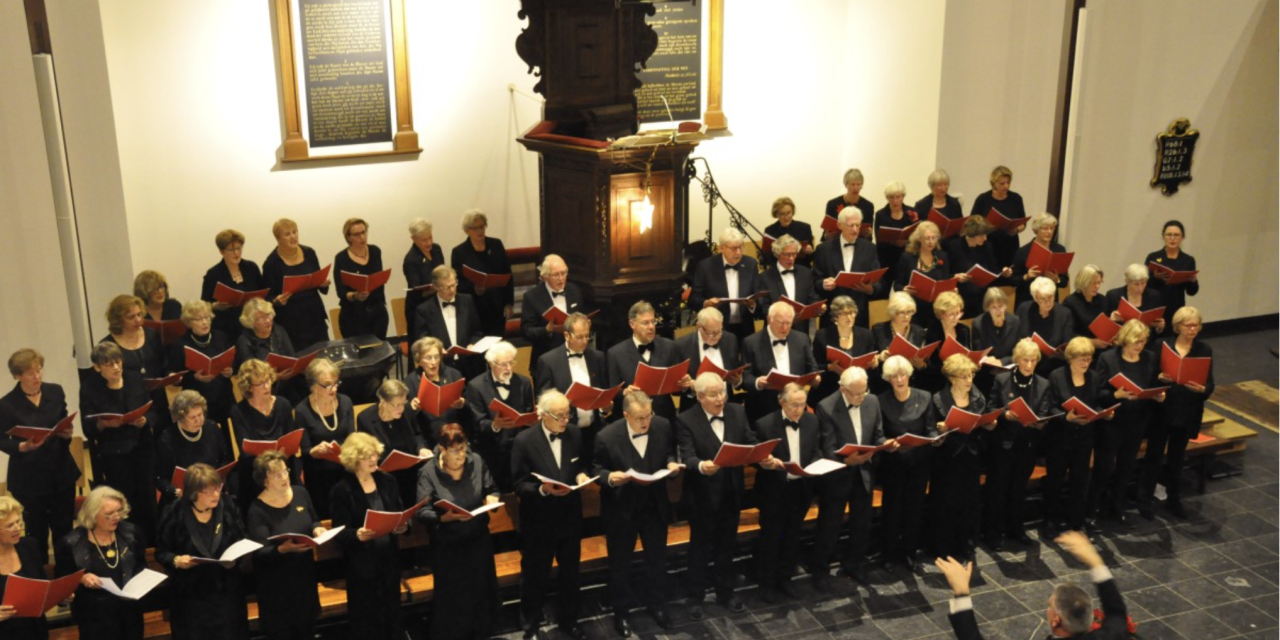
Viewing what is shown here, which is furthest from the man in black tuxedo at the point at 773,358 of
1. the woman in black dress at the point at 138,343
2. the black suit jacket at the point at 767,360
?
the woman in black dress at the point at 138,343

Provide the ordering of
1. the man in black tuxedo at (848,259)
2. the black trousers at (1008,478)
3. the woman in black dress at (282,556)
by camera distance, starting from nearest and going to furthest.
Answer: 1. the woman in black dress at (282,556)
2. the black trousers at (1008,478)
3. the man in black tuxedo at (848,259)

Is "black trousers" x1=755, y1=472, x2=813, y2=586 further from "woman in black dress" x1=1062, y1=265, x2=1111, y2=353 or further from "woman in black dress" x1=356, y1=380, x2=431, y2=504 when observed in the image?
"woman in black dress" x1=1062, y1=265, x2=1111, y2=353

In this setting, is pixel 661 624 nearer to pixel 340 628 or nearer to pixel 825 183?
pixel 340 628

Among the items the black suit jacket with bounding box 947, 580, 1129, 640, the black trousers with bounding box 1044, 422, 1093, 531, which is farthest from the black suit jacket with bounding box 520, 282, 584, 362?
the black suit jacket with bounding box 947, 580, 1129, 640

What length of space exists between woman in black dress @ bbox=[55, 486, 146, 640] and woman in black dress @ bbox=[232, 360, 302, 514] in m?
0.71

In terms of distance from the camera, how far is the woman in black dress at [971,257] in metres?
9.22

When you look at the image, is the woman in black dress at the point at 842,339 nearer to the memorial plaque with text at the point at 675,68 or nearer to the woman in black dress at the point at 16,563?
the memorial plaque with text at the point at 675,68

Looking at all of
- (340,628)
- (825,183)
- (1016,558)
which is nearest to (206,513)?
(340,628)

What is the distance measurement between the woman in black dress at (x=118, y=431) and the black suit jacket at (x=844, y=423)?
3679mm

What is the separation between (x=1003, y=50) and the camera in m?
10.8

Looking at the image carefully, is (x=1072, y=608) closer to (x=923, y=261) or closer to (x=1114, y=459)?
(x=1114, y=459)

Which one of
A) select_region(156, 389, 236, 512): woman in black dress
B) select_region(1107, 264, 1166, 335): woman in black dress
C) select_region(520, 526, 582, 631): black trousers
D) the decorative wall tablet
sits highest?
the decorative wall tablet

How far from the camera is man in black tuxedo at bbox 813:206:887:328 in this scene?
350 inches

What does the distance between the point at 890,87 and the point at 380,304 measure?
540 centimetres
